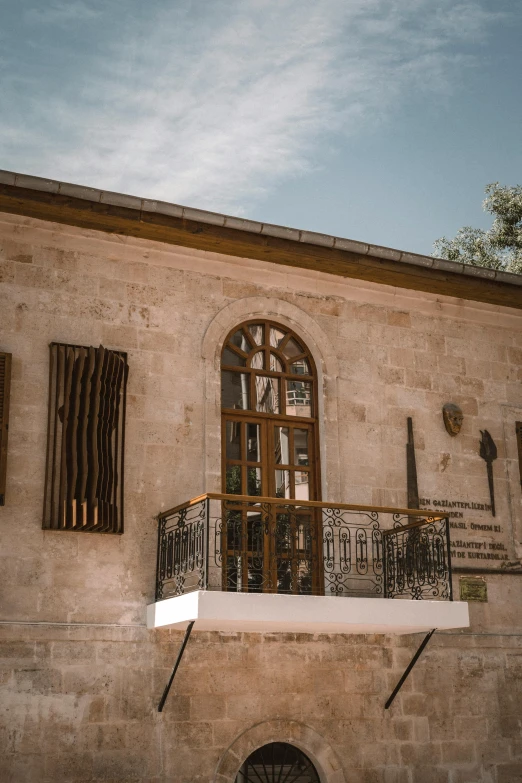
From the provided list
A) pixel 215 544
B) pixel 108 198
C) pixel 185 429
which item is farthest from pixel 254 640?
pixel 108 198

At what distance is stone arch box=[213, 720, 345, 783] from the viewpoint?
8.69 metres

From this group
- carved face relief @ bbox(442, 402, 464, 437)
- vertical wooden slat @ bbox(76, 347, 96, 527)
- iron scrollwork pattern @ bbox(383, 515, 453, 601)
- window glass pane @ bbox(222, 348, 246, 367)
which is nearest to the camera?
vertical wooden slat @ bbox(76, 347, 96, 527)

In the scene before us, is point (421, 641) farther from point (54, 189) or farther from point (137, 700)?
point (54, 189)

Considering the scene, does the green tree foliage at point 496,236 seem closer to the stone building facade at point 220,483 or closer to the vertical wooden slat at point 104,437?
the stone building facade at point 220,483

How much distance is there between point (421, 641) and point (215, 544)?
266 cm

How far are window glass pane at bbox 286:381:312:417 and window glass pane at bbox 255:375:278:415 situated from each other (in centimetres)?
15

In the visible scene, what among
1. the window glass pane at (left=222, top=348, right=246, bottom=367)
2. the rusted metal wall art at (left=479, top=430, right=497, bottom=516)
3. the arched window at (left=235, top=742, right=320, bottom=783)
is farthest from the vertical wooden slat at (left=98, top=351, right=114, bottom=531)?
the rusted metal wall art at (left=479, top=430, right=497, bottom=516)

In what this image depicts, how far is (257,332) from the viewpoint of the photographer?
1013 cm

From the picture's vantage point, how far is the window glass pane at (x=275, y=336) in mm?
10141

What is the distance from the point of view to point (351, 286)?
10.6 meters

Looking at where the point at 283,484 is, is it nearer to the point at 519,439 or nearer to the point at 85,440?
the point at 85,440

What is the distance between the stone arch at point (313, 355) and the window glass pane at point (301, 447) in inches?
6.8

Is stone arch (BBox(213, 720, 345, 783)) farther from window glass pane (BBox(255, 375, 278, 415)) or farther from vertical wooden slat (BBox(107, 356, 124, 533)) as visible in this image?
window glass pane (BBox(255, 375, 278, 415))

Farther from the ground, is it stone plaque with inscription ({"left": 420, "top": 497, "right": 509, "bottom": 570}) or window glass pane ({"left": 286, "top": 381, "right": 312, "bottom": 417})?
window glass pane ({"left": 286, "top": 381, "right": 312, "bottom": 417})
